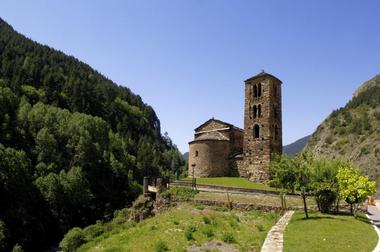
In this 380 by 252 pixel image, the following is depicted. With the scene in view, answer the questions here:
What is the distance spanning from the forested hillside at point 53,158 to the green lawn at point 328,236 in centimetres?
2882

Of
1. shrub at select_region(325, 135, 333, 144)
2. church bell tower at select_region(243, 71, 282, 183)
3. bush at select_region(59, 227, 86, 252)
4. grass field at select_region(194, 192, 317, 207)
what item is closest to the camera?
grass field at select_region(194, 192, 317, 207)

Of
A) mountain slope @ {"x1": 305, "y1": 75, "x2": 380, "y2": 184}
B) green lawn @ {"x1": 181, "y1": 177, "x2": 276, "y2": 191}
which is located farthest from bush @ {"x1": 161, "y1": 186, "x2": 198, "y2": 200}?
mountain slope @ {"x1": 305, "y1": 75, "x2": 380, "y2": 184}

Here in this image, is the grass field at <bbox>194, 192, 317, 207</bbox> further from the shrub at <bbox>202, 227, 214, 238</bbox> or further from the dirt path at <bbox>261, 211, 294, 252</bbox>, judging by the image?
the shrub at <bbox>202, 227, 214, 238</bbox>

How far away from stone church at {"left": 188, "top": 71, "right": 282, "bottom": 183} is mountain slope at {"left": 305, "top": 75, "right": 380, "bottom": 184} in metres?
19.5

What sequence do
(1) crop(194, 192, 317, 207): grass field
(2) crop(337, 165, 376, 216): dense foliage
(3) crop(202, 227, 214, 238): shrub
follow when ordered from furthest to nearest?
(1) crop(194, 192, 317, 207): grass field
(2) crop(337, 165, 376, 216): dense foliage
(3) crop(202, 227, 214, 238): shrub

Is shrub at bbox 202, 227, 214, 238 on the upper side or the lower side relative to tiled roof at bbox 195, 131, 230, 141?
lower

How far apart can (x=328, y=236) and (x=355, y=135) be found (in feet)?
219

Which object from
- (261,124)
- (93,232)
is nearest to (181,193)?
(93,232)

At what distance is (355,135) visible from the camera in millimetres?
78312

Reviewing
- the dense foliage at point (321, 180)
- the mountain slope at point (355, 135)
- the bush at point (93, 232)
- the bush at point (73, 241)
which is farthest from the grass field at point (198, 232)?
the mountain slope at point (355, 135)

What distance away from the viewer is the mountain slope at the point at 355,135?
66.1 metres

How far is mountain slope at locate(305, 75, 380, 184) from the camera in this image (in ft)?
217

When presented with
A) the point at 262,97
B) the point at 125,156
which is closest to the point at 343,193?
the point at 262,97

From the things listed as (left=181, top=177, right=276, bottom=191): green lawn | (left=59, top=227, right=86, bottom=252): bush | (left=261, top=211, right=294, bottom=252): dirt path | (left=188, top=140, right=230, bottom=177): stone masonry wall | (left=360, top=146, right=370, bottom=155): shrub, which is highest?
(left=360, top=146, right=370, bottom=155): shrub
